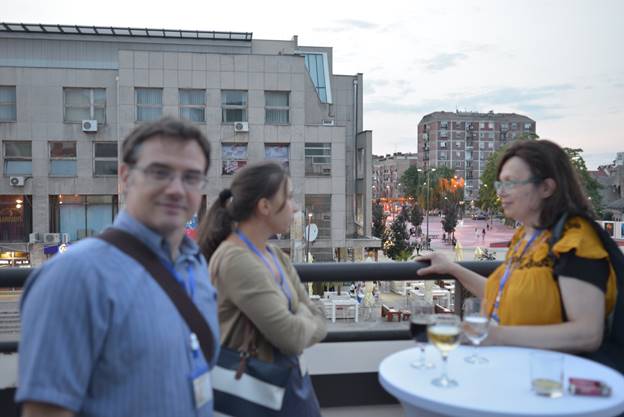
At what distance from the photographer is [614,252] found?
7.55 ft

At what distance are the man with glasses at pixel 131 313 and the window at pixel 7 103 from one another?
3244 cm

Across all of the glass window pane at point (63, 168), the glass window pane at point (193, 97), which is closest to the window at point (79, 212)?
the glass window pane at point (63, 168)

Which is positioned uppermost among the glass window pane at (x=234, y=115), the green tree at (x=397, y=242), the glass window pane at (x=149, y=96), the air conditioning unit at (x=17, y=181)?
the glass window pane at (x=149, y=96)

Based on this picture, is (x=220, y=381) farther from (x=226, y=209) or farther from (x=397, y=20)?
(x=397, y=20)

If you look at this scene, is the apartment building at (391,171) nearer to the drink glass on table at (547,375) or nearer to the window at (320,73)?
the window at (320,73)

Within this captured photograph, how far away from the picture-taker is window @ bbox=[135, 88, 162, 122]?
29.6 metres

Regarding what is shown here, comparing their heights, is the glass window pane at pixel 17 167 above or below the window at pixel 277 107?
below

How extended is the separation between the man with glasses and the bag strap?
0.02 m

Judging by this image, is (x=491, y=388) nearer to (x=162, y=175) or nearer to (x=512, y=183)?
(x=512, y=183)

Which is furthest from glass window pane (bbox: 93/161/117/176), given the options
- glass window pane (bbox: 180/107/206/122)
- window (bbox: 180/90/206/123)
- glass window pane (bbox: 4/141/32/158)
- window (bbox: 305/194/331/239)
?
window (bbox: 305/194/331/239)

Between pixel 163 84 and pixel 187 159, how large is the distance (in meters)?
29.7

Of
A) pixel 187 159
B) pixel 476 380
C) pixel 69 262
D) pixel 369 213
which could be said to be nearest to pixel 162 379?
pixel 69 262

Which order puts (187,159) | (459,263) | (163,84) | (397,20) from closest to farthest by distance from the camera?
1. (187,159)
2. (459,263)
3. (163,84)
4. (397,20)

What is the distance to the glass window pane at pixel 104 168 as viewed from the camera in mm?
30438
